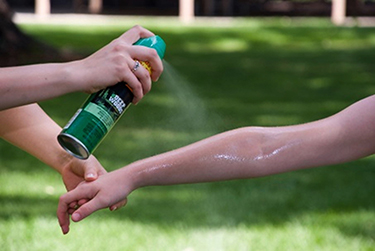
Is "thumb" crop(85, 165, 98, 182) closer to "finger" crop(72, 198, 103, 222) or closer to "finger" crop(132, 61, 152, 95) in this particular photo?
"finger" crop(72, 198, 103, 222)

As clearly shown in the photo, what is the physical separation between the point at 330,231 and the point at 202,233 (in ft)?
2.36

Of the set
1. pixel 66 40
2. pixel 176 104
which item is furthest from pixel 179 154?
pixel 66 40

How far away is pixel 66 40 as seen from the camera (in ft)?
53.3

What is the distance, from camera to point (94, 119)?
266 cm

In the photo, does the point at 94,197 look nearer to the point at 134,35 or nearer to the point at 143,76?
the point at 143,76

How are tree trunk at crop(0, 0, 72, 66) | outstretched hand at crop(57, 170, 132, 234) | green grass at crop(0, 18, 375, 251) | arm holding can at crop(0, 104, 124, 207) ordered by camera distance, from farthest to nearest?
tree trunk at crop(0, 0, 72, 66) < green grass at crop(0, 18, 375, 251) < arm holding can at crop(0, 104, 124, 207) < outstretched hand at crop(57, 170, 132, 234)

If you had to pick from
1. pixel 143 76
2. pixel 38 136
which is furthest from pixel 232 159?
pixel 38 136

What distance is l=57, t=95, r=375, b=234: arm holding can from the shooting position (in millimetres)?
2791

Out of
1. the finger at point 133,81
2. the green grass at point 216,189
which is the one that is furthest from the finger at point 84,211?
the green grass at point 216,189

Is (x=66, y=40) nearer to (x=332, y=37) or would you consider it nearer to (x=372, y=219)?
(x=332, y=37)

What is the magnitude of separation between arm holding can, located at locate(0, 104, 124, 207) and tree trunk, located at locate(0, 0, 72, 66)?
881 centimetres

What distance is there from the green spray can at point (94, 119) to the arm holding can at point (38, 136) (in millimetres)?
580

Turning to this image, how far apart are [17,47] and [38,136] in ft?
31.6

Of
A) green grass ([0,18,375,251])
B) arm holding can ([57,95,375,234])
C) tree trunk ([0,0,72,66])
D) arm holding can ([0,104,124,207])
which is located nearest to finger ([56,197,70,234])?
arm holding can ([57,95,375,234])
